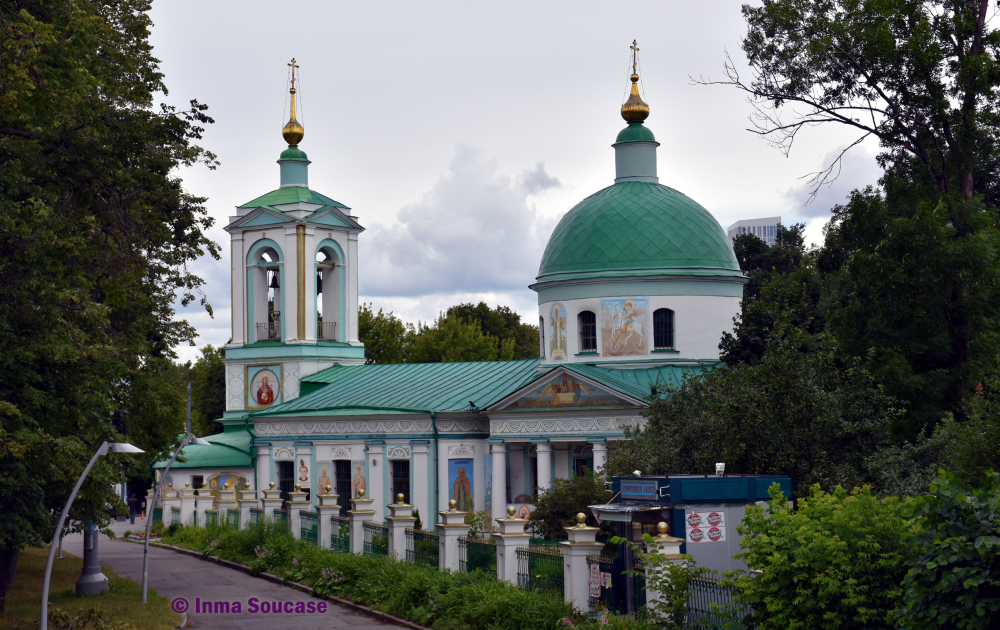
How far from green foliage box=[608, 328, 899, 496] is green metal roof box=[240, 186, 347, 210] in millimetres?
26123

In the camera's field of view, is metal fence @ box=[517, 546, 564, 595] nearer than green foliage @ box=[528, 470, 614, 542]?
Yes

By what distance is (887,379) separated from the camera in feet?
78.6

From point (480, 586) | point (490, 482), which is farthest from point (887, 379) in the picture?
point (490, 482)

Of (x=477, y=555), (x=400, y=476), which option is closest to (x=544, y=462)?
(x=400, y=476)

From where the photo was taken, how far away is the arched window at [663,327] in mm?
37344

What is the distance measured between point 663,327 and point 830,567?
25.3m

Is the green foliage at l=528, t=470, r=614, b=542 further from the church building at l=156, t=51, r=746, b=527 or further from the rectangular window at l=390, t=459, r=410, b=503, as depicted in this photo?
the rectangular window at l=390, t=459, r=410, b=503

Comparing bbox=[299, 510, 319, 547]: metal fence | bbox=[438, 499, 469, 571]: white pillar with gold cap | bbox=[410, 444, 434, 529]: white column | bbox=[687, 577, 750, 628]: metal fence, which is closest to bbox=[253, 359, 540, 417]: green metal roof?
bbox=[410, 444, 434, 529]: white column

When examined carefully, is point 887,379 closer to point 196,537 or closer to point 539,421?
point 539,421

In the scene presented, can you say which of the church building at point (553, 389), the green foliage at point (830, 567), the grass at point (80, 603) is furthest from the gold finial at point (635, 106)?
the green foliage at point (830, 567)

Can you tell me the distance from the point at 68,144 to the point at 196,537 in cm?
1935

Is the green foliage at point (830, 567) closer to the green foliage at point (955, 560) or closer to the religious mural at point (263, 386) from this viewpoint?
the green foliage at point (955, 560)

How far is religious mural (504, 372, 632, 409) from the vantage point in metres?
34.2

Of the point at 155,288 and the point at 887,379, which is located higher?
the point at 155,288
